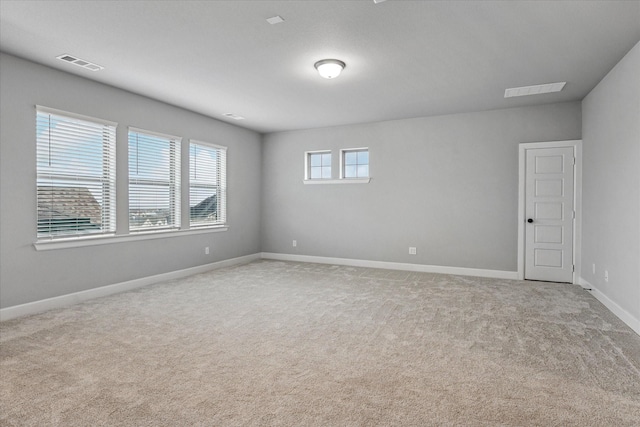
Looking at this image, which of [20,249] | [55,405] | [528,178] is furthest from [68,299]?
[528,178]

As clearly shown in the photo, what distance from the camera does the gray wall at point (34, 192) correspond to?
3584mm

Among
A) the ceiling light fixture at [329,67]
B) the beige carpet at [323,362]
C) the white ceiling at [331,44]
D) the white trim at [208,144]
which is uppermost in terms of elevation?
the white ceiling at [331,44]

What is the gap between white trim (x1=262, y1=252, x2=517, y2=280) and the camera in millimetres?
5625

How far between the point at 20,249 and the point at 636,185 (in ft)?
20.2

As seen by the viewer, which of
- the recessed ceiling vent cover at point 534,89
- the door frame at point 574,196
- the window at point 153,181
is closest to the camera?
the recessed ceiling vent cover at point 534,89

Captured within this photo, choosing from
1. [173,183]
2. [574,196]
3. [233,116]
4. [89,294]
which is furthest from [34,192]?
[574,196]

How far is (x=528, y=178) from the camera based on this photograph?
540cm

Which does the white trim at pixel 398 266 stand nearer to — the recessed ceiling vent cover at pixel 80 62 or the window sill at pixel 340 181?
the window sill at pixel 340 181

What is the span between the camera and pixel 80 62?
3771 mm

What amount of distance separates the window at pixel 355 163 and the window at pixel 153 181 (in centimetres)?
304

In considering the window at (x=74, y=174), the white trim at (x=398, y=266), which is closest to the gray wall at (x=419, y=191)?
the white trim at (x=398, y=266)

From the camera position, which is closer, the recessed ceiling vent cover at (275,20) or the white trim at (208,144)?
the recessed ceiling vent cover at (275,20)

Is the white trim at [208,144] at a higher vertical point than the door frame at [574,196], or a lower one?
higher

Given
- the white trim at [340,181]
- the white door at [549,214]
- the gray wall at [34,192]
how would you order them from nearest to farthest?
the gray wall at [34,192]
the white door at [549,214]
the white trim at [340,181]
